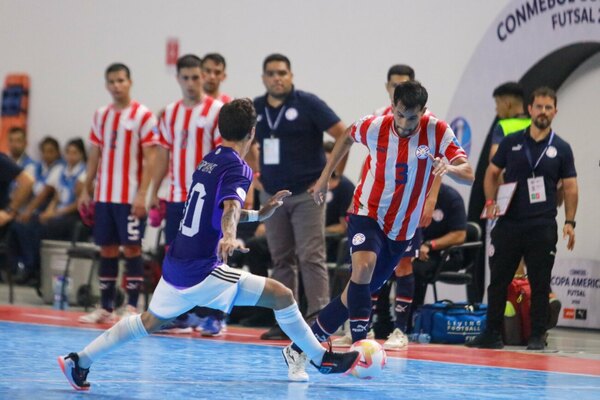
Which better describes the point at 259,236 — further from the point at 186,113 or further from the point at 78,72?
the point at 78,72

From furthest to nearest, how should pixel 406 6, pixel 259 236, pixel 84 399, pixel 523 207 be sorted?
pixel 406 6, pixel 259 236, pixel 523 207, pixel 84 399

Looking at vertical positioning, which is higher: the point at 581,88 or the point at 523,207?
the point at 581,88

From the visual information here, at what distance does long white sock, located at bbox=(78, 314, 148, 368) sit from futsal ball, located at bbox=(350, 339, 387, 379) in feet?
3.73

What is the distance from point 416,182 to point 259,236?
3.55 meters

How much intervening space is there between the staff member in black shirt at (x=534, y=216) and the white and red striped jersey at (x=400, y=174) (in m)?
1.95

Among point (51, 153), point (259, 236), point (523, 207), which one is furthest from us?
point (51, 153)

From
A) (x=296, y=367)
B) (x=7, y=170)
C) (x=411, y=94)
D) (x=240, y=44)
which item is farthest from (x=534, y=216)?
(x=240, y=44)

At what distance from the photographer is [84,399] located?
220 inches

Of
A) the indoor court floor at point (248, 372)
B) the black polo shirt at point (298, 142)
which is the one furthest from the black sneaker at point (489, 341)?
the black polo shirt at point (298, 142)

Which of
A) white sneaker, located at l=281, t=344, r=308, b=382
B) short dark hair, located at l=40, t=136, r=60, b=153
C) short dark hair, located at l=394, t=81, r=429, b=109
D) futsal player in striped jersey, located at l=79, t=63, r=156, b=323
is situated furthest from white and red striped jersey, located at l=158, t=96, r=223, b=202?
short dark hair, located at l=40, t=136, r=60, b=153

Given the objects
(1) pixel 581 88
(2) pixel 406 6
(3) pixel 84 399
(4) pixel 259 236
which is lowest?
(3) pixel 84 399

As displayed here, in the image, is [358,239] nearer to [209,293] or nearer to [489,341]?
[209,293]

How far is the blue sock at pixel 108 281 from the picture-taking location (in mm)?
10211

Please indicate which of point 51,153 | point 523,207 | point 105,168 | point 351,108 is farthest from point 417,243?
point 51,153
